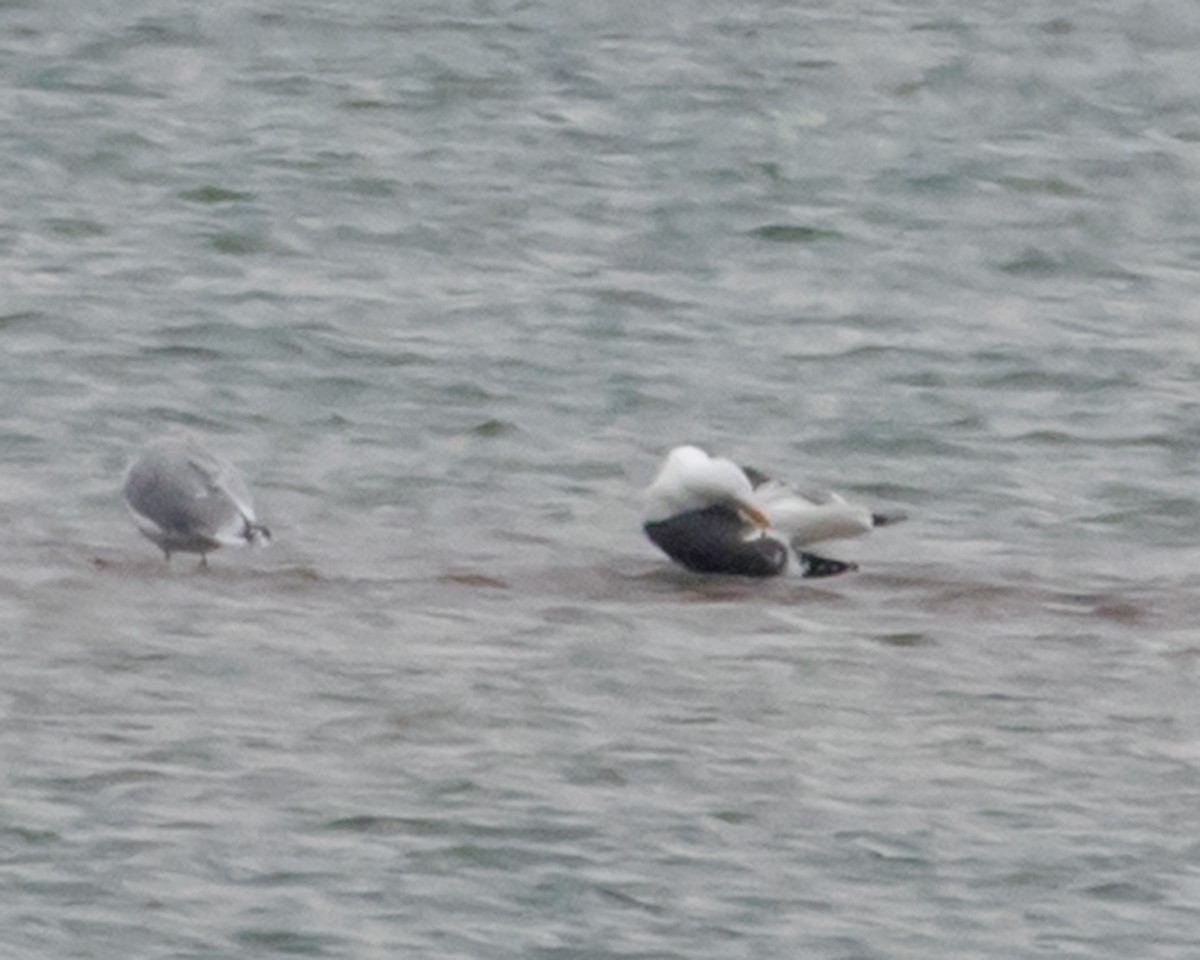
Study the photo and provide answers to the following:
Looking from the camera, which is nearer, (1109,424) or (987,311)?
(1109,424)

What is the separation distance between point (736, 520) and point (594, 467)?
145cm

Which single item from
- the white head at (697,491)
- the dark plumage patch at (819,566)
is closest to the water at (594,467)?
the dark plumage patch at (819,566)

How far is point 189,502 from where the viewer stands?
12.5m

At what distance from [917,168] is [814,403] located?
437cm

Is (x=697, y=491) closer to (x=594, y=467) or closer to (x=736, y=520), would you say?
(x=736, y=520)

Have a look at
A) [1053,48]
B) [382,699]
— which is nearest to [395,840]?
[382,699]

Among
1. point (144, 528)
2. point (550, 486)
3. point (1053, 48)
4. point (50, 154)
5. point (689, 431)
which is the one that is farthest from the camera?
point (1053, 48)

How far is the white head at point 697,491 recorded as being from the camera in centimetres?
1298

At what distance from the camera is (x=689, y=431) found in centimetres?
1498

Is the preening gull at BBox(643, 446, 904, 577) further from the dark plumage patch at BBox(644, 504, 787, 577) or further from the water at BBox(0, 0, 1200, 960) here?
the water at BBox(0, 0, 1200, 960)

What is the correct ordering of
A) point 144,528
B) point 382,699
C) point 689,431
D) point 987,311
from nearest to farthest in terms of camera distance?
point 382,699, point 144,528, point 689,431, point 987,311

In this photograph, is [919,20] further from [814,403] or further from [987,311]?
[814,403]

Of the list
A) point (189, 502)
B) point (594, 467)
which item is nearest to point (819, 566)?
point (594, 467)

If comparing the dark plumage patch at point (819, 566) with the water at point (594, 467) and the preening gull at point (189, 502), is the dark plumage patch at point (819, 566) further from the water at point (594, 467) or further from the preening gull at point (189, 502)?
the preening gull at point (189, 502)
